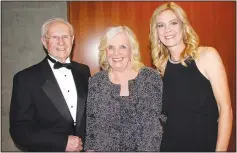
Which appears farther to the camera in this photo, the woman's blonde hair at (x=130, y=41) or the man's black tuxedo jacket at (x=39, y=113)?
the woman's blonde hair at (x=130, y=41)

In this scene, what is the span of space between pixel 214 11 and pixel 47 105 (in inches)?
104

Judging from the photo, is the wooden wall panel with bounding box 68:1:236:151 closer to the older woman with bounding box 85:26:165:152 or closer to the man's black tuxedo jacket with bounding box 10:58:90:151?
the older woman with bounding box 85:26:165:152

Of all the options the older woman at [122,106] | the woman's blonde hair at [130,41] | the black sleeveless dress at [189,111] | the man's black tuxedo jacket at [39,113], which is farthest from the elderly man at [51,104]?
the black sleeveless dress at [189,111]

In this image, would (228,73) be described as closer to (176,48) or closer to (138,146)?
(176,48)

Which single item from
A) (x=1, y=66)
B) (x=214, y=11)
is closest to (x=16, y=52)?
(x=1, y=66)

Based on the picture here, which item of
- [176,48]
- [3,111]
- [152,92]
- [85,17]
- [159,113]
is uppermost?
[85,17]

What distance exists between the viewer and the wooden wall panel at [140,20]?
3535 mm

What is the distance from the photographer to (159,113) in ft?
7.22

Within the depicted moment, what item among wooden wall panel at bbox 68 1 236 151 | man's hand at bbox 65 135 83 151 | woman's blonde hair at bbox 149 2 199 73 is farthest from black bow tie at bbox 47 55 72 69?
wooden wall panel at bbox 68 1 236 151

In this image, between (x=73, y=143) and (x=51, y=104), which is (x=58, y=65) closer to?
(x=51, y=104)

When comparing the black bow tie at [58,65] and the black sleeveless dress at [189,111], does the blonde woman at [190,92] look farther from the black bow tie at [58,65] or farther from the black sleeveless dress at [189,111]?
the black bow tie at [58,65]

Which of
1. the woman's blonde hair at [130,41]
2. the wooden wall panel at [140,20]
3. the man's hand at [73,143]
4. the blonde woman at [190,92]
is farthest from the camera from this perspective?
the wooden wall panel at [140,20]

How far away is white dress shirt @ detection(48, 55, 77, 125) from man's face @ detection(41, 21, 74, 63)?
0.11 m

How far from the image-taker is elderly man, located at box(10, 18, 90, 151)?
2.13m
